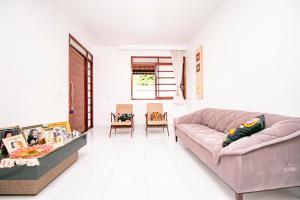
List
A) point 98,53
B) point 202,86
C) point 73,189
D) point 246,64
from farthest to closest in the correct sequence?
1. point 98,53
2. point 202,86
3. point 246,64
4. point 73,189

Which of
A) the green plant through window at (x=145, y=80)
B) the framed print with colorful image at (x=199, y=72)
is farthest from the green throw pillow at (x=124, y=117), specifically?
the framed print with colorful image at (x=199, y=72)

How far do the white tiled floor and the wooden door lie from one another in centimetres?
148

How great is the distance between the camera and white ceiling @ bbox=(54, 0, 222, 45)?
11.2 ft

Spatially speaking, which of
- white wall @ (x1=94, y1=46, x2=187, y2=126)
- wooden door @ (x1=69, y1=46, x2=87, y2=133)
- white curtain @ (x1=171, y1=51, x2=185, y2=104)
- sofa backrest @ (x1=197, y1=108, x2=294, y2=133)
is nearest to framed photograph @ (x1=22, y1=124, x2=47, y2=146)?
wooden door @ (x1=69, y1=46, x2=87, y2=133)

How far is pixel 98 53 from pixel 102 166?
4592 millimetres

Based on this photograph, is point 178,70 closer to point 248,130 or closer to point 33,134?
point 248,130

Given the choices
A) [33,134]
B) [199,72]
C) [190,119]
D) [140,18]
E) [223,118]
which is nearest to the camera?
[33,134]

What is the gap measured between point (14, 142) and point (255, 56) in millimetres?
3290

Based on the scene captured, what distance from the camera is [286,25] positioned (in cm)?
193

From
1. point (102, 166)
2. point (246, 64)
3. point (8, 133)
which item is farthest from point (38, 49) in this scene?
point (246, 64)

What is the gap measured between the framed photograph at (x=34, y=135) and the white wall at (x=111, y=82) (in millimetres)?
3704

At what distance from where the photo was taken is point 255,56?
247 centimetres

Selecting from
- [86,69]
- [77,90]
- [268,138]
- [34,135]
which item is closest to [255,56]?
[268,138]

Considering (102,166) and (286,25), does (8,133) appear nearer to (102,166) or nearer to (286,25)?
(102,166)
